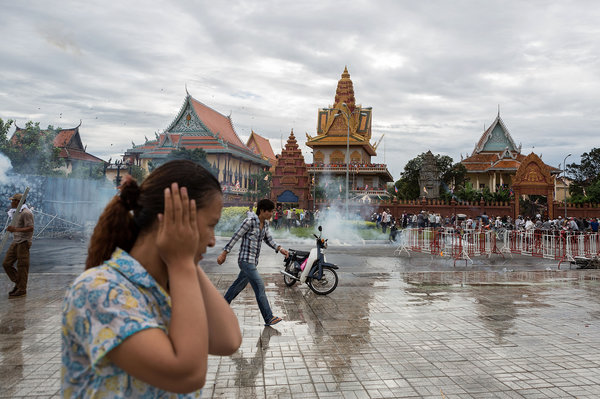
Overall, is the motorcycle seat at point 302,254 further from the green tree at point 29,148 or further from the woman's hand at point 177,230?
the green tree at point 29,148

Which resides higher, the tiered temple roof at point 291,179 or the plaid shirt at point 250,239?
the tiered temple roof at point 291,179

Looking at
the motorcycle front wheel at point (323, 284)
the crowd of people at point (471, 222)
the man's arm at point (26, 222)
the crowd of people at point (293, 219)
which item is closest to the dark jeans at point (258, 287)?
the motorcycle front wheel at point (323, 284)

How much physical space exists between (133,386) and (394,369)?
3.54 meters

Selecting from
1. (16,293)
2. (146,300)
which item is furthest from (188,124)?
(146,300)

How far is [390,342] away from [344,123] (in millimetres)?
50990

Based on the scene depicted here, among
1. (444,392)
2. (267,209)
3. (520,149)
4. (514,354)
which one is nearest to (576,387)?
(514,354)

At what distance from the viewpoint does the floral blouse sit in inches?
47.1

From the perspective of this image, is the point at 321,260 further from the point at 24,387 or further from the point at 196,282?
the point at 196,282

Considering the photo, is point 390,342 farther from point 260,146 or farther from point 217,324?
point 260,146

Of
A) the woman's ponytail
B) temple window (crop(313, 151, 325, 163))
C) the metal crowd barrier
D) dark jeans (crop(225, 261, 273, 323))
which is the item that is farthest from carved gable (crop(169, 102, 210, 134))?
the woman's ponytail

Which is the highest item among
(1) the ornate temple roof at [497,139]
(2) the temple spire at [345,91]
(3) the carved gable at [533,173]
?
(2) the temple spire at [345,91]

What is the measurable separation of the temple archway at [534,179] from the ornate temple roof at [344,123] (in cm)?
2145

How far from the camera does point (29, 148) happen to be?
28.3 metres

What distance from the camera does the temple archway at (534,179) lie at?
33281 mm
